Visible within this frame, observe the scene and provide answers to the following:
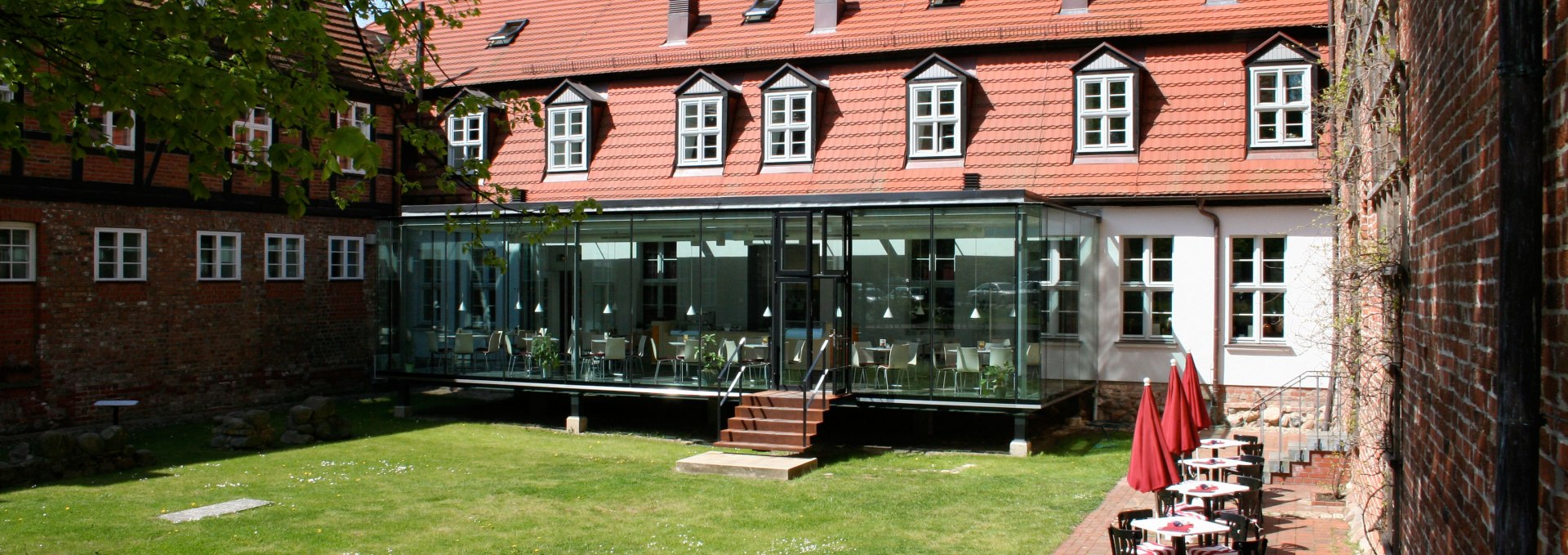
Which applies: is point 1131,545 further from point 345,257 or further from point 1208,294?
point 345,257

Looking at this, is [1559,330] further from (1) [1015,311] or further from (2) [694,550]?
(1) [1015,311]

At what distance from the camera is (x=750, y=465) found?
51.6ft

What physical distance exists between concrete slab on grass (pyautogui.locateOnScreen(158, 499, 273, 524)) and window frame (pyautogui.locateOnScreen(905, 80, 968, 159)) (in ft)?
40.8

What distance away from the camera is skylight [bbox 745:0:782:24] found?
2486 centimetres

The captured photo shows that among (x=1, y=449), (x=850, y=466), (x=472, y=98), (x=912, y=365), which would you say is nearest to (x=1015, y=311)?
(x=912, y=365)

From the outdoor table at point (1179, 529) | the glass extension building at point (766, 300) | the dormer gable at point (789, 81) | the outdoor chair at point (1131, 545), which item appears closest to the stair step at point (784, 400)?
the glass extension building at point (766, 300)

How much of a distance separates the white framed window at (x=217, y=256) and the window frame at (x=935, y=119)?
12.0 meters

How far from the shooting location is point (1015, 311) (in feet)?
57.4

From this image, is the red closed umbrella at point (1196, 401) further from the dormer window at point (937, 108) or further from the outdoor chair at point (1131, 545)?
the dormer window at point (937, 108)

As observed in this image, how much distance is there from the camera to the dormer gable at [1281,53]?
1928 centimetres

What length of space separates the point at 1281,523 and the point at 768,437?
696 centimetres

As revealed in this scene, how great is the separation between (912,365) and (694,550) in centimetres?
740

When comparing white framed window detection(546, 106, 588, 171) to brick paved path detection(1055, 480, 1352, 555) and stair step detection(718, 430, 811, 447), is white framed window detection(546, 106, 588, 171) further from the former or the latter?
brick paved path detection(1055, 480, 1352, 555)

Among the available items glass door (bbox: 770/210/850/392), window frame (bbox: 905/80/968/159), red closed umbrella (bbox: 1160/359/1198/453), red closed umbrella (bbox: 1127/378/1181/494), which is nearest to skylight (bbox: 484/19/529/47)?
window frame (bbox: 905/80/968/159)
